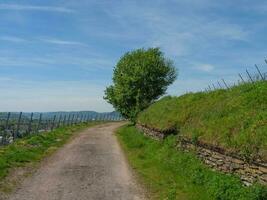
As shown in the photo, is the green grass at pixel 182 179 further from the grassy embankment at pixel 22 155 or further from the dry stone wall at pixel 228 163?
the grassy embankment at pixel 22 155

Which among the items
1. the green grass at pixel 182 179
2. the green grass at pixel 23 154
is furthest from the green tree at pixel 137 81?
the green grass at pixel 182 179

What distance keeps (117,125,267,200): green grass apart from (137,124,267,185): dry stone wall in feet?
0.80

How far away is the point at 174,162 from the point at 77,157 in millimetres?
6555

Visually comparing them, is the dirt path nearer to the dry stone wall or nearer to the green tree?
the dry stone wall

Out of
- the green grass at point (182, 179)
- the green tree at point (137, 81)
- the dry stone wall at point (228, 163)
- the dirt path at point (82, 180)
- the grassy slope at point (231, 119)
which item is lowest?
the dirt path at point (82, 180)

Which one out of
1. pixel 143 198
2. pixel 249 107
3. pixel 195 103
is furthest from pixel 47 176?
pixel 195 103

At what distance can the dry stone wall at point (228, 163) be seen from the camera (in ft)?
41.7

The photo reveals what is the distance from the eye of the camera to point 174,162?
66.2 feet

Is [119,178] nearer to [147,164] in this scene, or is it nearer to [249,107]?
[147,164]

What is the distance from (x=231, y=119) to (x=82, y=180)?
608cm

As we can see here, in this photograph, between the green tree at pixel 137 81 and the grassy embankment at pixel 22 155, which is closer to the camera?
the grassy embankment at pixel 22 155

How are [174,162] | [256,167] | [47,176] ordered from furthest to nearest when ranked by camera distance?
[174,162] → [47,176] → [256,167]

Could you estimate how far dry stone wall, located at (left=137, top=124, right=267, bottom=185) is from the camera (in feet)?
41.7

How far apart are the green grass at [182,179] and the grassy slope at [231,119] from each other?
0.99m
